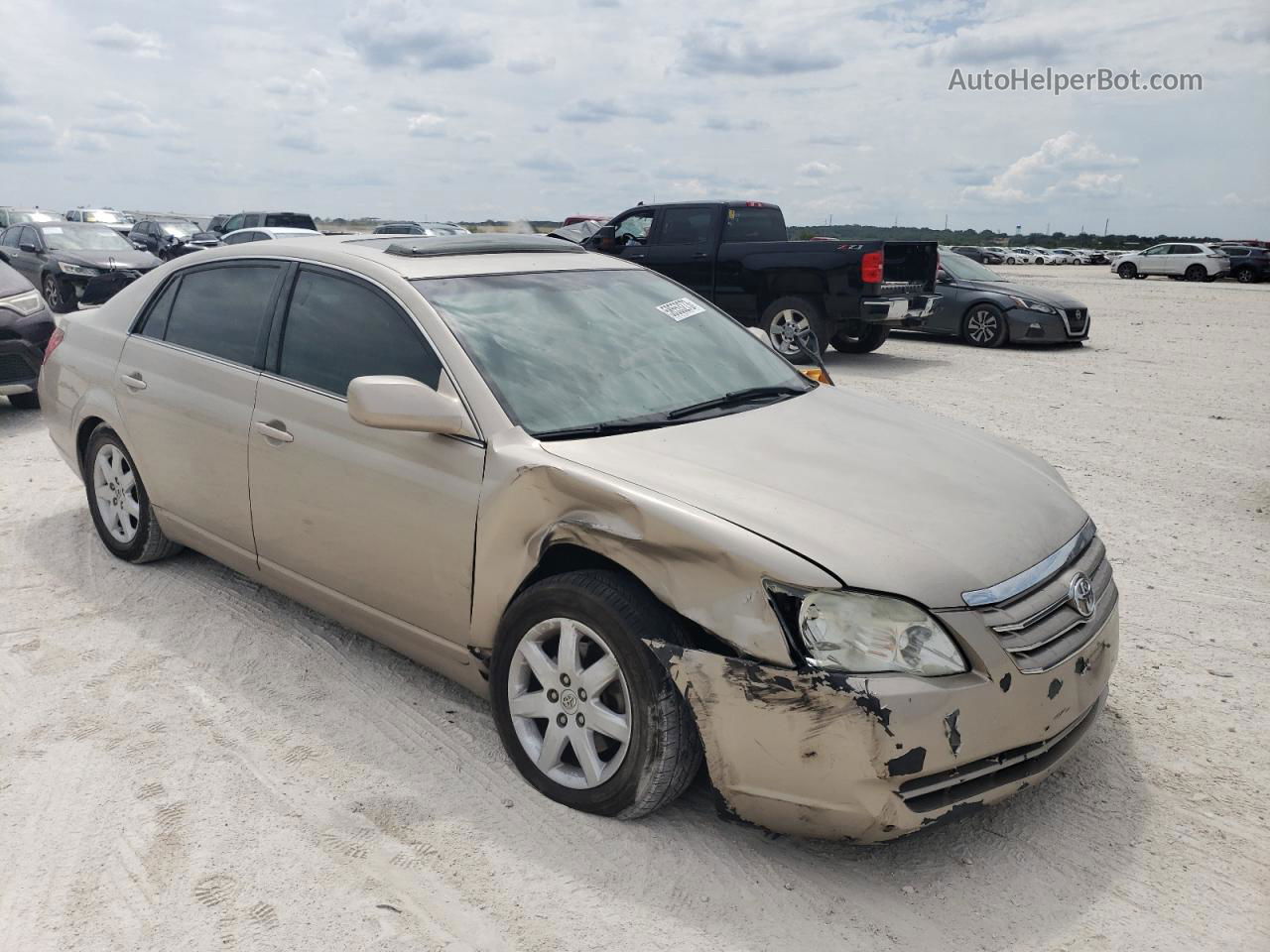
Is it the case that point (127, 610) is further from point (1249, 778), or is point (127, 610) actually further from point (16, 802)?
point (1249, 778)

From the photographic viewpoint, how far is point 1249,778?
334 centimetres

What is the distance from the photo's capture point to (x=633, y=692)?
2900mm

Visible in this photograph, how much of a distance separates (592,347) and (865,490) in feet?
3.86

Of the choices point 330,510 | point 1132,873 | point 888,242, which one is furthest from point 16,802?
point 888,242

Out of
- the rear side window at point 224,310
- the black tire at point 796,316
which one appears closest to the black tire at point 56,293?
the black tire at point 796,316

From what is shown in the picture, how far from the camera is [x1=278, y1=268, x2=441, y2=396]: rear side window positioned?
11.9ft

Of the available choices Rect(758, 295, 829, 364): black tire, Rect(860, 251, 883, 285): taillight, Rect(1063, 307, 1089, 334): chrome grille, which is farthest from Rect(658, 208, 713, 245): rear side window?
Rect(1063, 307, 1089, 334): chrome grille

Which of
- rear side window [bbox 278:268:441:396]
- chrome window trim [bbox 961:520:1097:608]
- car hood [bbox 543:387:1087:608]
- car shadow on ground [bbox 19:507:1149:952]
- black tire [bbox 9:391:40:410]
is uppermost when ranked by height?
rear side window [bbox 278:268:441:396]

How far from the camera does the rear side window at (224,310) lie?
430 centimetres

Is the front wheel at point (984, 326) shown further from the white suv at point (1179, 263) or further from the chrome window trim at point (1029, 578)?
the white suv at point (1179, 263)

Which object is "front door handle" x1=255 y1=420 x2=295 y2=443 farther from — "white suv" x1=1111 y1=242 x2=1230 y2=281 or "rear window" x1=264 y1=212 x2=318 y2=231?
"white suv" x1=1111 y1=242 x2=1230 y2=281

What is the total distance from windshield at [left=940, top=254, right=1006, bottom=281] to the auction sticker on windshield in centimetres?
1192

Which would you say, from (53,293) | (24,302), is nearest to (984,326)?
(24,302)

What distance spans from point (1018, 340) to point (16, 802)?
539 inches
